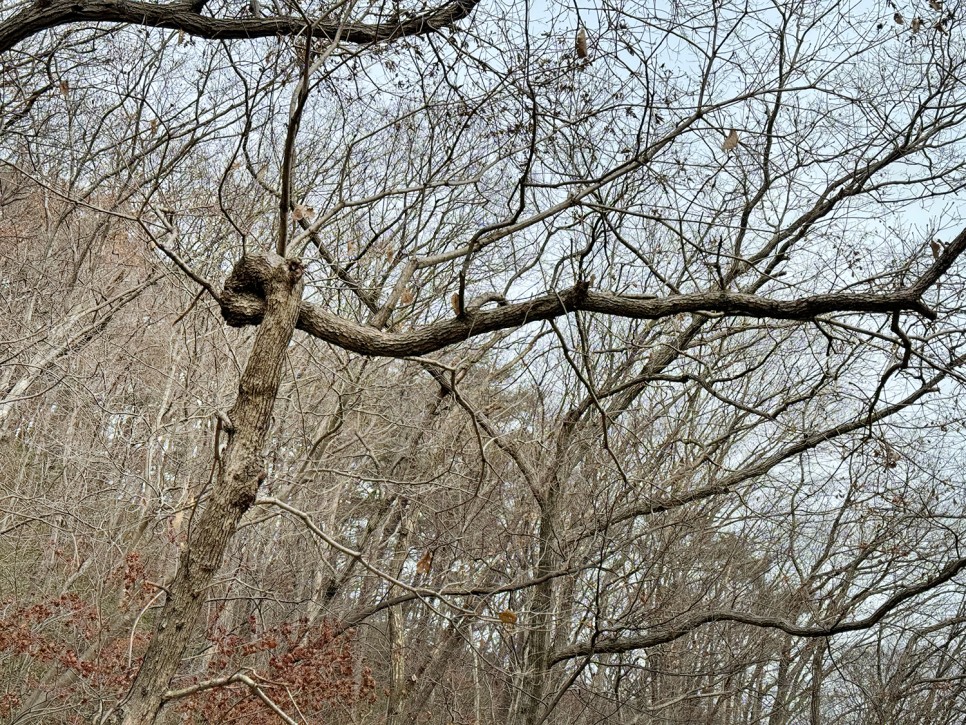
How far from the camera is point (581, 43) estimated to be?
186 inches

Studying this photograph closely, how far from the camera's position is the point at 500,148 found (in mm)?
7230

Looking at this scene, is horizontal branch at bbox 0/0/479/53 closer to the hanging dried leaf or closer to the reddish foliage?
the hanging dried leaf

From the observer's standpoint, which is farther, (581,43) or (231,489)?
(581,43)

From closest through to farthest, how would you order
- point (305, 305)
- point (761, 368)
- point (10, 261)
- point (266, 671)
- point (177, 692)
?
point (177, 692) < point (305, 305) < point (266, 671) < point (761, 368) < point (10, 261)

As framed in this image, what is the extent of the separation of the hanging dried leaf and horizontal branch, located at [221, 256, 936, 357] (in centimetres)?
131

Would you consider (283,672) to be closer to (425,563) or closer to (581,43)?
(425,563)

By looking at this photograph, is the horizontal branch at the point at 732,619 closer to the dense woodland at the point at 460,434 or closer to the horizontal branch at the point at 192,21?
the dense woodland at the point at 460,434

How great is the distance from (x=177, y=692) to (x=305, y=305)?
6.14 feet

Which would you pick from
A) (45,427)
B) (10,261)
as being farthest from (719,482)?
(10,261)

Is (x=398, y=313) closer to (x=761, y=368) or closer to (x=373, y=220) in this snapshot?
(x=373, y=220)

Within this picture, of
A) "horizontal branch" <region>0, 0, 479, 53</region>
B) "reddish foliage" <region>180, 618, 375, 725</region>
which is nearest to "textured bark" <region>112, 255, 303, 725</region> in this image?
"horizontal branch" <region>0, 0, 479, 53</region>

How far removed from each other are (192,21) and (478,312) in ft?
8.57

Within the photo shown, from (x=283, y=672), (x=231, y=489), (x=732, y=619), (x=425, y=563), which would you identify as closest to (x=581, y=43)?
(x=231, y=489)

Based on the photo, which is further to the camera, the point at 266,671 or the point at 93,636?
the point at 266,671
